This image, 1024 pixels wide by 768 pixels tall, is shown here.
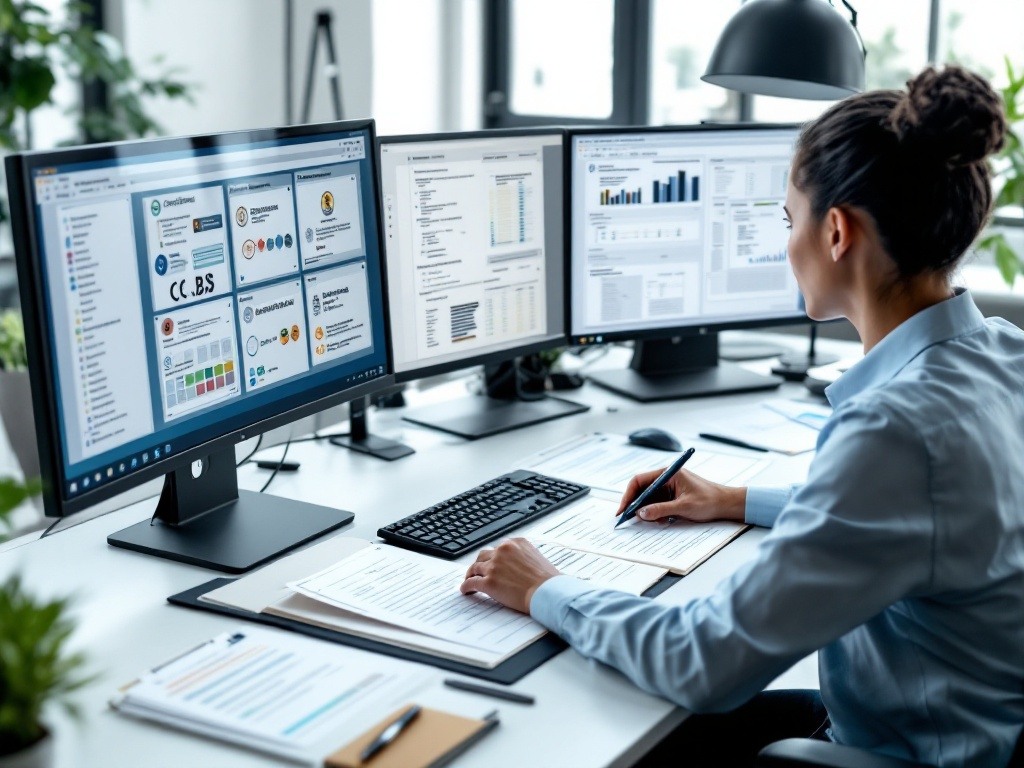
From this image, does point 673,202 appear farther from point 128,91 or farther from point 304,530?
point 128,91

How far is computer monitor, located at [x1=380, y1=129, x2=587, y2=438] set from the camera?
1.88 m

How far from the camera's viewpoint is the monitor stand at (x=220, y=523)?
147 cm

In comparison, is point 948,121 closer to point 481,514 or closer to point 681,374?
point 481,514

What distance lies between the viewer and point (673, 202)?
2191mm

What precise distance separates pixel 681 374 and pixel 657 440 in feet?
1.58

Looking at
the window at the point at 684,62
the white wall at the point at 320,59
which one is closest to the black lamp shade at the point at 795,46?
the window at the point at 684,62

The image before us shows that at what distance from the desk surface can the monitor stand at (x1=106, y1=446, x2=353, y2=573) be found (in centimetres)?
2

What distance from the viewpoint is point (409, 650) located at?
1.22 meters

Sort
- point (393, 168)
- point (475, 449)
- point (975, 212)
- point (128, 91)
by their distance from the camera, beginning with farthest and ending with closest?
point (128, 91) → point (475, 449) → point (393, 168) → point (975, 212)

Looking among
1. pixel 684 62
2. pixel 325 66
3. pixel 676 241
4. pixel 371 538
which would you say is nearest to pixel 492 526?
pixel 371 538

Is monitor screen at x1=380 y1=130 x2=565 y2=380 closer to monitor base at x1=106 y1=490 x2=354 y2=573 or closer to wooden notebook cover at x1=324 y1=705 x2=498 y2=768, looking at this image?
monitor base at x1=106 y1=490 x2=354 y2=573

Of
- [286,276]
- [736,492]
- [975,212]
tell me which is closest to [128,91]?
[286,276]

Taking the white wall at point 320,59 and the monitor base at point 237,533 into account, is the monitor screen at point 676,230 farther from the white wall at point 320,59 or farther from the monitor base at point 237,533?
the white wall at point 320,59

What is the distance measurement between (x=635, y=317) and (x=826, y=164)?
3.20 ft
